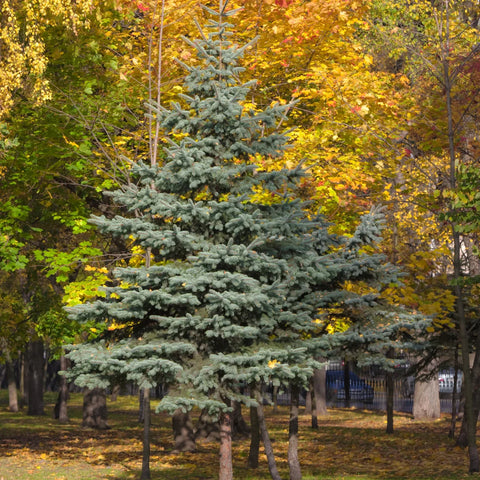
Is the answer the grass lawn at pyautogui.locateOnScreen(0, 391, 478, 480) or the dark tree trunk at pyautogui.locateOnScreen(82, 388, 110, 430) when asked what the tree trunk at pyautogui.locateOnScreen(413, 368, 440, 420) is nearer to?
the grass lawn at pyautogui.locateOnScreen(0, 391, 478, 480)

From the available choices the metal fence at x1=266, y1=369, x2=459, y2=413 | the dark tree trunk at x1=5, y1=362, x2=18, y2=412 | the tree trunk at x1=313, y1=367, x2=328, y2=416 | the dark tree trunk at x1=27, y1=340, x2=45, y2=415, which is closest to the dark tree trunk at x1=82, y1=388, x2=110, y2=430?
the dark tree trunk at x1=27, y1=340, x2=45, y2=415

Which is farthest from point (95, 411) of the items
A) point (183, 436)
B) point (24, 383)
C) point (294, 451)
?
point (24, 383)

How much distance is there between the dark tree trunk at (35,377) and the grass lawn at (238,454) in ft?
9.24

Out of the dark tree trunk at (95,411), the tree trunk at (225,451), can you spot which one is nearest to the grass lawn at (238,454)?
the dark tree trunk at (95,411)

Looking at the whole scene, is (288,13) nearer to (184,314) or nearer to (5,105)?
(5,105)

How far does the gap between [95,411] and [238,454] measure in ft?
34.9

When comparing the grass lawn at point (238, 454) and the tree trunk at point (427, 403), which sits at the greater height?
the tree trunk at point (427, 403)

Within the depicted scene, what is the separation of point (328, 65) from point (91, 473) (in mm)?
11005

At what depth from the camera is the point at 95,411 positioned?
28.6 m

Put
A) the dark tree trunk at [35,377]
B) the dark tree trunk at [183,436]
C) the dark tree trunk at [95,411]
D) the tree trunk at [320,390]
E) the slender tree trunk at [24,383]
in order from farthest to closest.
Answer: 1. the slender tree trunk at [24,383]
2. the tree trunk at [320,390]
3. the dark tree trunk at [35,377]
4. the dark tree trunk at [95,411]
5. the dark tree trunk at [183,436]

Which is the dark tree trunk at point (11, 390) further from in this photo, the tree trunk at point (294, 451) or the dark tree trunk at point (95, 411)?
the tree trunk at point (294, 451)

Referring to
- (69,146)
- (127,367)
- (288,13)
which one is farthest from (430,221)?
(127,367)

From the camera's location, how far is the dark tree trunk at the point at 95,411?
28.5 meters

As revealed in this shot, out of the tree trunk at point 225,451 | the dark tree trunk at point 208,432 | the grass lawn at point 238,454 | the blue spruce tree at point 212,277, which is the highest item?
the blue spruce tree at point 212,277
